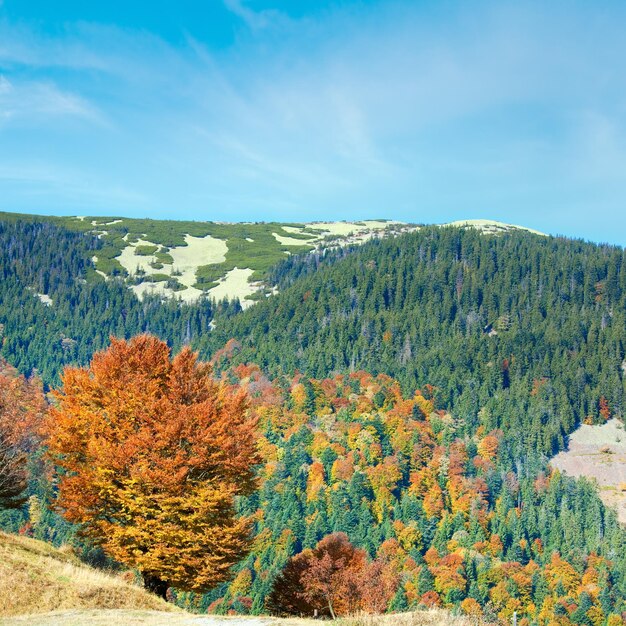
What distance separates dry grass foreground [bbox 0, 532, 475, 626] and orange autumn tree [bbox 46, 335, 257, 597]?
9.23 feet

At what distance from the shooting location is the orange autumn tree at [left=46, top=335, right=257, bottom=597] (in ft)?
98.2

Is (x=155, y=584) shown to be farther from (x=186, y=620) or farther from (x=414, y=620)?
(x=414, y=620)

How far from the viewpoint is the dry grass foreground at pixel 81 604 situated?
19.2 meters

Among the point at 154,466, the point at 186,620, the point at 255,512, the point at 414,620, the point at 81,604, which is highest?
the point at 414,620

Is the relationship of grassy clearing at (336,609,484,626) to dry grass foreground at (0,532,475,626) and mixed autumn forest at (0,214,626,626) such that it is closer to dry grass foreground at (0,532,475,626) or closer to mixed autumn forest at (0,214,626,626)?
dry grass foreground at (0,532,475,626)

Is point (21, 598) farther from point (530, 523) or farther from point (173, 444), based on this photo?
point (530, 523)

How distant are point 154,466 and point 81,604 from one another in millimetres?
8200

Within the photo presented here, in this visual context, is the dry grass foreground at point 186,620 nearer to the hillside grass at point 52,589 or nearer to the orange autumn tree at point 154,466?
the hillside grass at point 52,589

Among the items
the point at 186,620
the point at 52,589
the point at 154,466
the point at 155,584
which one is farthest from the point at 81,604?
the point at 155,584

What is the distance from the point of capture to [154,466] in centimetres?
3112

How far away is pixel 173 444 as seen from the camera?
1221 inches

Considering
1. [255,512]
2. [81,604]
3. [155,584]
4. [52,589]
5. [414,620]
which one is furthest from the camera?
[255,512]

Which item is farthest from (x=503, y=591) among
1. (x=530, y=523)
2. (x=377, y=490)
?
(x=377, y=490)

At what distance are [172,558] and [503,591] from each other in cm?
15051
